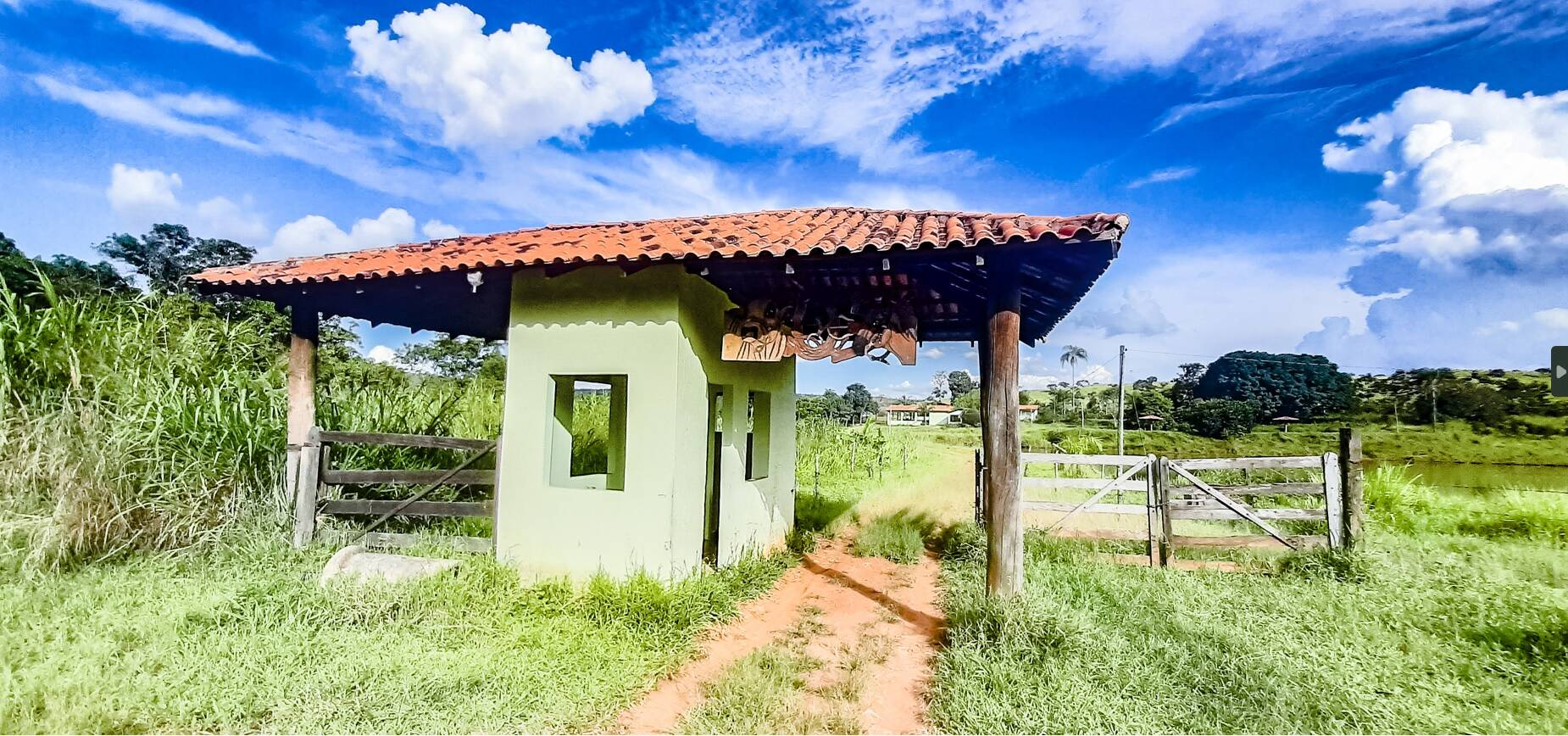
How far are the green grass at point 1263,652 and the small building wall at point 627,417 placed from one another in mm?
2675

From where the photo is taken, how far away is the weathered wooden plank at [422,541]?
6195mm

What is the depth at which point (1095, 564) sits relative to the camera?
23.0ft

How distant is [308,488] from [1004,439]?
6427 millimetres

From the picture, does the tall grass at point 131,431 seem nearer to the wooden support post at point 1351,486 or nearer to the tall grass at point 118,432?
the tall grass at point 118,432

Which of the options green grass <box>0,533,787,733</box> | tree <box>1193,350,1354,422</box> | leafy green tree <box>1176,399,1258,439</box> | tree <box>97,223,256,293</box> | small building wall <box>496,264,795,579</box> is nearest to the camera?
green grass <box>0,533,787,733</box>

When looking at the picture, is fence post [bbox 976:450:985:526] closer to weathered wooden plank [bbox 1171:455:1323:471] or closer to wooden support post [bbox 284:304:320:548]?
weathered wooden plank [bbox 1171:455:1323:471]

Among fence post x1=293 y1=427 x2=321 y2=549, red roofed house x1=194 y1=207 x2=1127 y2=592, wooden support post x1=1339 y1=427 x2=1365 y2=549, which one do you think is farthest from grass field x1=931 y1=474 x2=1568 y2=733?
fence post x1=293 y1=427 x2=321 y2=549

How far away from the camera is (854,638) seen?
541 centimetres

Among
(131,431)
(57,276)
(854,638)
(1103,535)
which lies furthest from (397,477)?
(57,276)

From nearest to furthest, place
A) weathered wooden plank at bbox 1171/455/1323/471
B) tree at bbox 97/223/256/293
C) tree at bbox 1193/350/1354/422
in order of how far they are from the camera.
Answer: weathered wooden plank at bbox 1171/455/1323/471 < tree at bbox 97/223/256/293 < tree at bbox 1193/350/1354/422

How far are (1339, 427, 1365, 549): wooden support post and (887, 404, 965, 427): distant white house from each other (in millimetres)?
67878

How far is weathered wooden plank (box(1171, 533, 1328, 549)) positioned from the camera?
293 inches

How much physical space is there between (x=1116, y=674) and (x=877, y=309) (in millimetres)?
3121

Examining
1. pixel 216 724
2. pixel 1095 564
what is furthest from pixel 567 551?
pixel 1095 564
